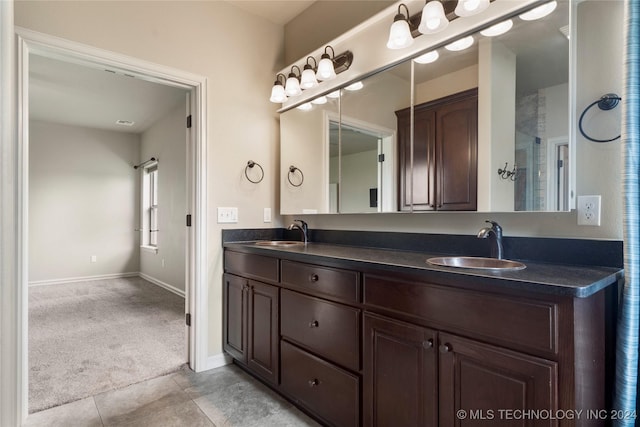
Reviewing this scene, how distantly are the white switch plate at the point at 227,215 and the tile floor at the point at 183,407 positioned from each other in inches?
43.2

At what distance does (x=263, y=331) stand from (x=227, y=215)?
912 mm

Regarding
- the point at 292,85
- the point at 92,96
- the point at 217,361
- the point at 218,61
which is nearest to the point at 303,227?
the point at 292,85

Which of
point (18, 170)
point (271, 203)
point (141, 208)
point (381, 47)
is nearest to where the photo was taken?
point (18, 170)

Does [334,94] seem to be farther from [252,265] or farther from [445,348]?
[445,348]

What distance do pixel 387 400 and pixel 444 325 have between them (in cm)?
44

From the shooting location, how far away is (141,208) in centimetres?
618

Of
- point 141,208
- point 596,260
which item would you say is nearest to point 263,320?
point 596,260

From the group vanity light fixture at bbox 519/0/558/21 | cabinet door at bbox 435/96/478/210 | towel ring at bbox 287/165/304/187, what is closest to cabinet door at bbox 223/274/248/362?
towel ring at bbox 287/165/304/187

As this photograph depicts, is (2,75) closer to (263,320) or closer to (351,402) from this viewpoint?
(263,320)

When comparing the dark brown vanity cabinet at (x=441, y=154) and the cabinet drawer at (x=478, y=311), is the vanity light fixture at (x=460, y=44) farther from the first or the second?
the cabinet drawer at (x=478, y=311)

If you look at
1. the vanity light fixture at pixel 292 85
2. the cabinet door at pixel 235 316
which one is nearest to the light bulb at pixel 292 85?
the vanity light fixture at pixel 292 85

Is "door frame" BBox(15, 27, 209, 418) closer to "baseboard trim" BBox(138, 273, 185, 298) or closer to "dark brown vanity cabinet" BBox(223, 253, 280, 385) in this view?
"dark brown vanity cabinet" BBox(223, 253, 280, 385)

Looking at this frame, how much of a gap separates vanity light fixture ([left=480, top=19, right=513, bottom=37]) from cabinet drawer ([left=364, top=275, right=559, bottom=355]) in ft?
4.01

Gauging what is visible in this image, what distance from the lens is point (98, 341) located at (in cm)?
297
